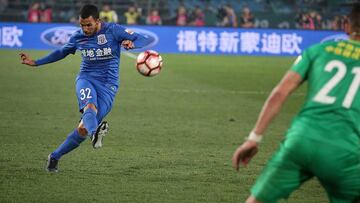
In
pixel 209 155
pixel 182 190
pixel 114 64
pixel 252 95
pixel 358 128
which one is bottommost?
pixel 252 95

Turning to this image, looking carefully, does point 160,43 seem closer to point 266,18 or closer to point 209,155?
point 266,18

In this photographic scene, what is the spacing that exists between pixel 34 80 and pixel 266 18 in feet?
47.5

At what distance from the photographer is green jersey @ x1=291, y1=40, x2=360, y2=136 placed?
4.85 m

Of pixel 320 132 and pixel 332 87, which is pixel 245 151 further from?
pixel 332 87

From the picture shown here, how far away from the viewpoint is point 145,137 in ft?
38.4

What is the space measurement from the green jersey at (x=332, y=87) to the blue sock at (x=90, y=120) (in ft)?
14.1

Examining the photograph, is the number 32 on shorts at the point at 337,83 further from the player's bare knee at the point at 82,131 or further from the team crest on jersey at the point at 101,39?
the team crest on jersey at the point at 101,39

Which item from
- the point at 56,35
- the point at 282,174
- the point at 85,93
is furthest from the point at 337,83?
the point at 56,35

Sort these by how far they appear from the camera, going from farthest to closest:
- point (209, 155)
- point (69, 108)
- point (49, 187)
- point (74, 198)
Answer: point (69, 108)
point (209, 155)
point (49, 187)
point (74, 198)

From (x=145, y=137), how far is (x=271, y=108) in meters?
7.03

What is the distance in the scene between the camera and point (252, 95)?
1797cm

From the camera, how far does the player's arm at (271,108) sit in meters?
4.79

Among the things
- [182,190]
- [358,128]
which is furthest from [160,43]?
[358,128]

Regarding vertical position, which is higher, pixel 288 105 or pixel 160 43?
pixel 288 105
